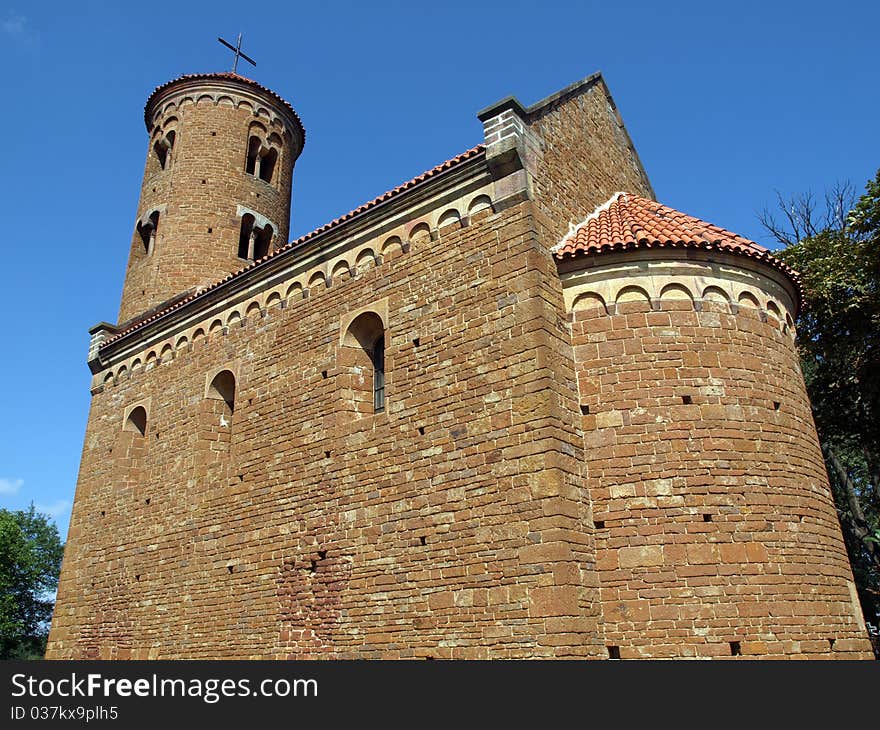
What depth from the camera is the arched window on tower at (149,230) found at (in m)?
18.5

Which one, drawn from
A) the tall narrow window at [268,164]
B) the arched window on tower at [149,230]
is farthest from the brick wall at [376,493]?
the tall narrow window at [268,164]

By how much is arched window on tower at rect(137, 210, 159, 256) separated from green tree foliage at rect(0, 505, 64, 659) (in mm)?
20472

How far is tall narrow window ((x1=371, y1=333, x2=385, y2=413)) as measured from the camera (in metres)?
10.9

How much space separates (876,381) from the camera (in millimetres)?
15461

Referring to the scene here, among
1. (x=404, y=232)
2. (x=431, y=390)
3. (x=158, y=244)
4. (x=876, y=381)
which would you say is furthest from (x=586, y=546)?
(x=158, y=244)

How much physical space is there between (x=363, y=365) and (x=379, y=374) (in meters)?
0.31

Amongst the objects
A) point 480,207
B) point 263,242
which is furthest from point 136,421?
point 480,207

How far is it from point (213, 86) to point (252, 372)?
1106 centimetres

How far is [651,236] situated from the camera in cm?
949

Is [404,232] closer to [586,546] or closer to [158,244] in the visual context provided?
[586,546]

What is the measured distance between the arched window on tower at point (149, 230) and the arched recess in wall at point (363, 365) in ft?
31.8

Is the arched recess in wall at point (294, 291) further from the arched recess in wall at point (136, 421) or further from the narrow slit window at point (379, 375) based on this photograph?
the arched recess in wall at point (136, 421)

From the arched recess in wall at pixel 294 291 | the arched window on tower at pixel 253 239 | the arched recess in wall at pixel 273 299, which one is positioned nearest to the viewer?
the arched recess in wall at pixel 294 291
